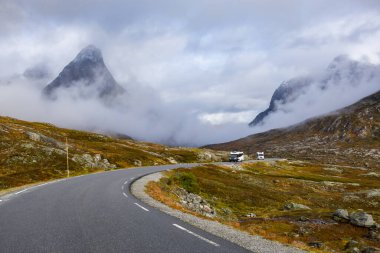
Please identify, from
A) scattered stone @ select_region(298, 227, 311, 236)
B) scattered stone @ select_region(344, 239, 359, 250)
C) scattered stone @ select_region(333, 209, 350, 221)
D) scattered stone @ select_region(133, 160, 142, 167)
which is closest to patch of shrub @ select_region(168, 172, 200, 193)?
scattered stone @ select_region(333, 209, 350, 221)

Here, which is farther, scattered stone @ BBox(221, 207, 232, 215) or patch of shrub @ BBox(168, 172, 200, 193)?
patch of shrub @ BBox(168, 172, 200, 193)

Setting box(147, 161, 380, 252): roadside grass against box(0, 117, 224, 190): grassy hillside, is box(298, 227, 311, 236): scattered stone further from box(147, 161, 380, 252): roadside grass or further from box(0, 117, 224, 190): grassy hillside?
box(0, 117, 224, 190): grassy hillside

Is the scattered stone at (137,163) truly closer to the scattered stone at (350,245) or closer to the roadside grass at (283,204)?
the roadside grass at (283,204)

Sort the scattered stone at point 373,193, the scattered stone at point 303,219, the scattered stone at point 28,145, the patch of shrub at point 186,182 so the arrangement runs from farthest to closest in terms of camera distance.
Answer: the scattered stone at point 28,145, the scattered stone at point 373,193, the patch of shrub at point 186,182, the scattered stone at point 303,219

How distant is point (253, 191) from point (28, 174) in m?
39.6

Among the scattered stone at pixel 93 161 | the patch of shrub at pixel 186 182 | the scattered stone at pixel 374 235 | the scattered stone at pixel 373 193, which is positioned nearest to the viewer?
the scattered stone at pixel 374 235

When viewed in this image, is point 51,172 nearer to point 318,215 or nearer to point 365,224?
point 318,215

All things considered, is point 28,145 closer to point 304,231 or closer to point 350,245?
point 304,231

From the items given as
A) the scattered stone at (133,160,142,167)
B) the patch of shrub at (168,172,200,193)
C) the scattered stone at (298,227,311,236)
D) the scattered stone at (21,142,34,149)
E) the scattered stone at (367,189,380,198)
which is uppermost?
the scattered stone at (21,142,34,149)

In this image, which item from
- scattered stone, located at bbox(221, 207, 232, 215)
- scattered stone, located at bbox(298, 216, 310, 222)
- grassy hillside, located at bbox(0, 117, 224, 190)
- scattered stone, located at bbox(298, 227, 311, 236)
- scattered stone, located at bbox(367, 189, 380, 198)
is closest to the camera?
scattered stone, located at bbox(298, 227, 311, 236)

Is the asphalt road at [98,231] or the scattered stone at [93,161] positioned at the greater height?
the scattered stone at [93,161]

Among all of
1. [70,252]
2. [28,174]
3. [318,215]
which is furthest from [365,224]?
[28,174]

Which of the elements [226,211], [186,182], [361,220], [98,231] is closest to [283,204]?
[226,211]

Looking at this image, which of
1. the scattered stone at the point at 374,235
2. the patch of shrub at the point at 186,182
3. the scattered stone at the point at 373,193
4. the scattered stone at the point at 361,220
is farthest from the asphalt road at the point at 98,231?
the scattered stone at the point at 373,193
